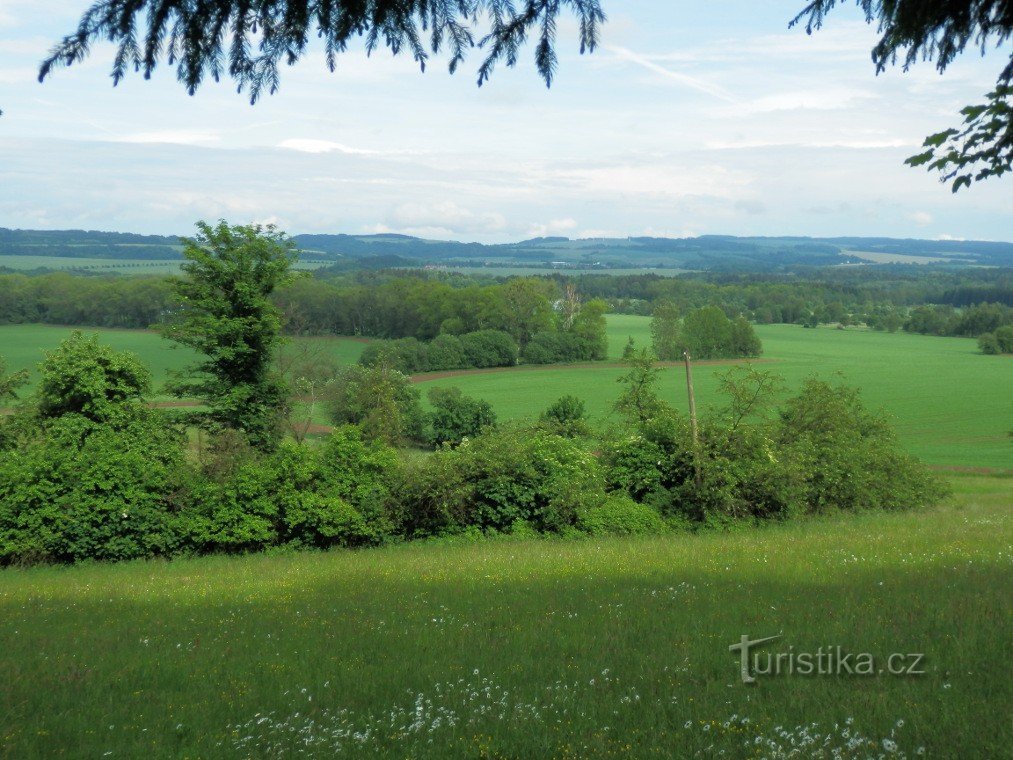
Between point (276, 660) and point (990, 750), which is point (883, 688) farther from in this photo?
point (276, 660)

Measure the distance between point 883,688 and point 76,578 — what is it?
55.9 ft

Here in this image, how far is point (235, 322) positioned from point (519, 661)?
78.7 feet

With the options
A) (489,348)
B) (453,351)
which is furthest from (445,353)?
(489,348)

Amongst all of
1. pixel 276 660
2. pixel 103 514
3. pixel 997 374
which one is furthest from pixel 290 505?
pixel 997 374

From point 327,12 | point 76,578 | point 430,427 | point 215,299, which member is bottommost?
point 430,427

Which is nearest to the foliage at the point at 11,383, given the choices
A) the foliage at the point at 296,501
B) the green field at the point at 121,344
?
the foliage at the point at 296,501

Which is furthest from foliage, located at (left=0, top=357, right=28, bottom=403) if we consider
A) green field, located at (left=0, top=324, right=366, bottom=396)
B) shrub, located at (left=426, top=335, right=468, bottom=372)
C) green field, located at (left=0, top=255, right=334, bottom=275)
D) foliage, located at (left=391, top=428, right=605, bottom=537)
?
green field, located at (left=0, top=255, right=334, bottom=275)

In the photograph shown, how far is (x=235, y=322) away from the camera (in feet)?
98.2

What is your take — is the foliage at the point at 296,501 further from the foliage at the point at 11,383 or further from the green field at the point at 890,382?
the green field at the point at 890,382

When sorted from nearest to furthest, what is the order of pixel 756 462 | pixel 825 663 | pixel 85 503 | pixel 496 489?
pixel 825 663, pixel 85 503, pixel 496 489, pixel 756 462

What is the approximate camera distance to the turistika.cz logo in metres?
7.47

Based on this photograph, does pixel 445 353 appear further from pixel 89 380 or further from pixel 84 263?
pixel 84 263

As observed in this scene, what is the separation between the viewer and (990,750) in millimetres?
5602

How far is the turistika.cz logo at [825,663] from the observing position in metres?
7.47
